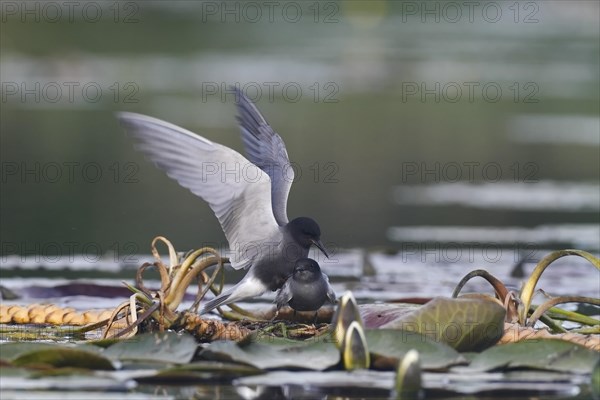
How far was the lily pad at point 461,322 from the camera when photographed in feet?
15.4

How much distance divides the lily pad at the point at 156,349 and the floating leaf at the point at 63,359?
14cm

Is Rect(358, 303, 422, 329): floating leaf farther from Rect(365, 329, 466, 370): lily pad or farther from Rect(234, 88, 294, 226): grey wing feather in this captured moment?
Rect(234, 88, 294, 226): grey wing feather

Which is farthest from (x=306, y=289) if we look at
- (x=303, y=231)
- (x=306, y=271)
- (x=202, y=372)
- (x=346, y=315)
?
(x=202, y=372)

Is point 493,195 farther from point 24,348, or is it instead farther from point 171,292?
point 24,348

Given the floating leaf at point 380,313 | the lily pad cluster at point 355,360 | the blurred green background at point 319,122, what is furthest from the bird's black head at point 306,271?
the blurred green background at point 319,122

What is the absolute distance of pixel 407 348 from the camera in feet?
14.7

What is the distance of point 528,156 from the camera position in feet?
47.3

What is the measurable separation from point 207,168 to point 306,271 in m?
0.67

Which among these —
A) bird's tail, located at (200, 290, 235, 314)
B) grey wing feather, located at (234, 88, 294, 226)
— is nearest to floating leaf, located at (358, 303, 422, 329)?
bird's tail, located at (200, 290, 235, 314)

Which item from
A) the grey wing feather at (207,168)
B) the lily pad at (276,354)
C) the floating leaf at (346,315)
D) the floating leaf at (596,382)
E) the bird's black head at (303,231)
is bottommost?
the floating leaf at (596,382)

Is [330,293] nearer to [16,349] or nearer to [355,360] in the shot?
[355,360]

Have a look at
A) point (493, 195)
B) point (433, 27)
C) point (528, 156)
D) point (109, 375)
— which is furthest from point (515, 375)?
point (433, 27)

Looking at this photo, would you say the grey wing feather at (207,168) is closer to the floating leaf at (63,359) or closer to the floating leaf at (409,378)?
the floating leaf at (63,359)

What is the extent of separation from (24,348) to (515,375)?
1737mm
